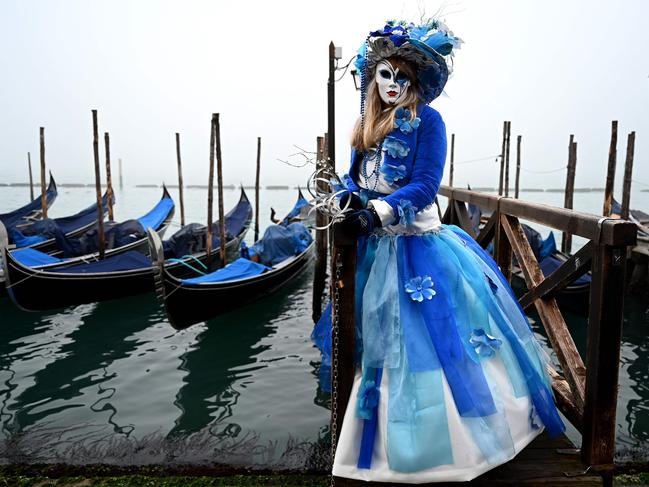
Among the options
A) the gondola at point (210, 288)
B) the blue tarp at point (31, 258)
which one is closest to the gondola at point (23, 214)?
the blue tarp at point (31, 258)

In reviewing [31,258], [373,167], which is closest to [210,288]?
[31,258]

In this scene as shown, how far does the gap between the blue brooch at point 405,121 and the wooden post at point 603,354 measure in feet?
2.35

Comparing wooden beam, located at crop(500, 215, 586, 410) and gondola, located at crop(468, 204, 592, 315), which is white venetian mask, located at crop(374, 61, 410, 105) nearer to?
wooden beam, located at crop(500, 215, 586, 410)

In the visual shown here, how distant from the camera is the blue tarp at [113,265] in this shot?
21.9ft

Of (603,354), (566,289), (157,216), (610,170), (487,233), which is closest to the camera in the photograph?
(603,354)

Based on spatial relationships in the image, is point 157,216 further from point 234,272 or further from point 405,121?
point 405,121

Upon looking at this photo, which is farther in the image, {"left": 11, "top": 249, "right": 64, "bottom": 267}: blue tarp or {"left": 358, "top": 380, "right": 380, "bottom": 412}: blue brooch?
{"left": 11, "top": 249, "right": 64, "bottom": 267}: blue tarp

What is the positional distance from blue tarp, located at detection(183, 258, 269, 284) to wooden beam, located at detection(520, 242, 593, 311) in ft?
14.1

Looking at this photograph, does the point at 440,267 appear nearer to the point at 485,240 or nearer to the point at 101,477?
the point at 485,240

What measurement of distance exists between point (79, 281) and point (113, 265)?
0.53 meters

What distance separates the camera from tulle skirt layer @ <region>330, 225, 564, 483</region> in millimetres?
1515

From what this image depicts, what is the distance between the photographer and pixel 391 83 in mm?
1840

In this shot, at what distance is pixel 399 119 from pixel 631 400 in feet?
11.7

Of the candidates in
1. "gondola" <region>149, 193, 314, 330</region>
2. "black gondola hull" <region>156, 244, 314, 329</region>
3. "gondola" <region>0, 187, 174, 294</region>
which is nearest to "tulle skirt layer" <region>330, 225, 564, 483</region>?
"gondola" <region>149, 193, 314, 330</region>
